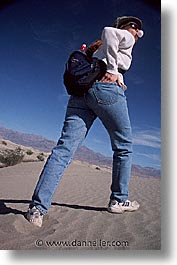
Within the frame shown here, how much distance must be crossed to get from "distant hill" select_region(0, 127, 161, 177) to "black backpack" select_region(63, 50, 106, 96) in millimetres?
263

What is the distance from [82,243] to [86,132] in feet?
1.56

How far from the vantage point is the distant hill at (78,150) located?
1992mm

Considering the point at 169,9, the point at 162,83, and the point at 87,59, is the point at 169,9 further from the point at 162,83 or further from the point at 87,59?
the point at 87,59

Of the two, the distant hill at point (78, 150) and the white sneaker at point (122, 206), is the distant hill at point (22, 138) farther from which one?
the white sneaker at point (122, 206)

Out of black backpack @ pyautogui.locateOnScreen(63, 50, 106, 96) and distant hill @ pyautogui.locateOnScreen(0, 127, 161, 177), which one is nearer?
black backpack @ pyautogui.locateOnScreen(63, 50, 106, 96)

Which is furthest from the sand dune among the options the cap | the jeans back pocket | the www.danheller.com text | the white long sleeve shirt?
the cap

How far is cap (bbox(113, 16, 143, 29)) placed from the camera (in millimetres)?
2012

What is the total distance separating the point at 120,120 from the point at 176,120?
0.90 feet

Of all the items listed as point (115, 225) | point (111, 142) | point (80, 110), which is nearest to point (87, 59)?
point (80, 110)

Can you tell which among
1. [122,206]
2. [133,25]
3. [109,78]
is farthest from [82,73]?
[122,206]

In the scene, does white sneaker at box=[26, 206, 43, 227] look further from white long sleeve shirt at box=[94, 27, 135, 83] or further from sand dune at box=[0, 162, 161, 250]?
white long sleeve shirt at box=[94, 27, 135, 83]

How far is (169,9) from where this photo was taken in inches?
80.7

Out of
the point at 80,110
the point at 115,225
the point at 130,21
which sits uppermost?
the point at 130,21

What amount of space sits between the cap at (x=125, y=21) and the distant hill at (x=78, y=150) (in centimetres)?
57
